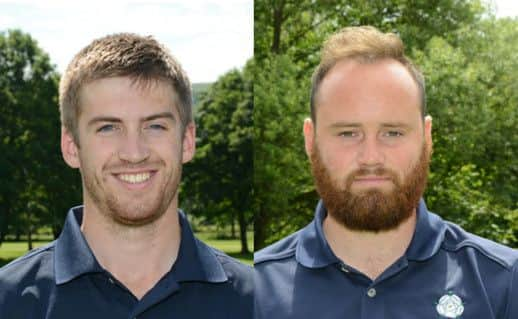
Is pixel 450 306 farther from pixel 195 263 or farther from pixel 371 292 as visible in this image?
pixel 195 263

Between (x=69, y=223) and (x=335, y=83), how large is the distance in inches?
41.3

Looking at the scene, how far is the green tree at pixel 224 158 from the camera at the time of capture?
8695mm

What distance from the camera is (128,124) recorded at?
247cm

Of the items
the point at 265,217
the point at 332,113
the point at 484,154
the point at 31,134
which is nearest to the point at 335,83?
the point at 332,113

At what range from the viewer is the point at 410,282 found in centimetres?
247

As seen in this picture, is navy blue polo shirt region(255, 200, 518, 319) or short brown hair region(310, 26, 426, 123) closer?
navy blue polo shirt region(255, 200, 518, 319)

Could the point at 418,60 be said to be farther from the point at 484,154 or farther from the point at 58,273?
the point at 58,273

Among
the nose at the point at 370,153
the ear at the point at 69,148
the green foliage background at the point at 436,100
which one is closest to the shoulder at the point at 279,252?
the nose at the point at 370,153

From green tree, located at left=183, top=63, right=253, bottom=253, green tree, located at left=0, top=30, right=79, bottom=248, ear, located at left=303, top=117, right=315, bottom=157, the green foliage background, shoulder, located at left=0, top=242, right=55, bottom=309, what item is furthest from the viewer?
green tree, located at left=0, top=30, right=79, bottom=248

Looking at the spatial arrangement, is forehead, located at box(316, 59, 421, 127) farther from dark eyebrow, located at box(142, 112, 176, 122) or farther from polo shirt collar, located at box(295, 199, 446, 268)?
dark eyebrow, located at box(142, 112, 176, 122)

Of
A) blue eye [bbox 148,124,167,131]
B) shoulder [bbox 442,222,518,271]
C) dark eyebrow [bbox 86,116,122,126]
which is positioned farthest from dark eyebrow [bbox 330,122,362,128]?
dark eyebrow [bbox 86,116,122,126]

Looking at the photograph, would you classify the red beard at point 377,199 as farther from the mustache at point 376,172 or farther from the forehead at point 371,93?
the forehead at point 371,93

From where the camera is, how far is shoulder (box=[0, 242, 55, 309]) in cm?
231

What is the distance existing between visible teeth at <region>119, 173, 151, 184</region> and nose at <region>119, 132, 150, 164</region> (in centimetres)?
5
